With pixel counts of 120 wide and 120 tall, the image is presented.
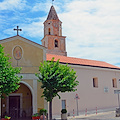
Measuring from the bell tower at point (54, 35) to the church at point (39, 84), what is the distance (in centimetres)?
874

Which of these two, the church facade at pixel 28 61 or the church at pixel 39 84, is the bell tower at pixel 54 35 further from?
the church facade at pixel 28 61

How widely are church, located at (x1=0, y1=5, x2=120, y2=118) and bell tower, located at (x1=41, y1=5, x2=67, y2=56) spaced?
344 inches

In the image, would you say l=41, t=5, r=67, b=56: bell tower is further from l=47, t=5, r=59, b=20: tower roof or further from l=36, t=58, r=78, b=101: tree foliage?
l=36, t=58, r=78, b=101: tree foliage

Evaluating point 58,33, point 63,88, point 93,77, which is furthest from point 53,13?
point 63,88

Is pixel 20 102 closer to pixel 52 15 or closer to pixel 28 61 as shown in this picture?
pixel 28 61

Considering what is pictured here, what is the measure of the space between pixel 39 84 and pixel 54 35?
15722mm

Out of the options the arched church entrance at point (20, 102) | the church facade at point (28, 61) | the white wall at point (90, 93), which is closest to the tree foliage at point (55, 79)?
the church facade at point (28, 61)

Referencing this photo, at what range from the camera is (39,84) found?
62.3ft

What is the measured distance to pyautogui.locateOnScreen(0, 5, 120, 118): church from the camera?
18812 mm

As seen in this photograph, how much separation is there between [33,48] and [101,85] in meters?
10.8

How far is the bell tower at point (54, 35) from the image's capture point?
33.1 metres

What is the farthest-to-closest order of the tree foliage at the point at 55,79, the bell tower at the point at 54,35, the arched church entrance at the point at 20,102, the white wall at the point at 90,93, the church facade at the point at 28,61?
the bell tower at the point at 54,35
the white wall at the point at 90,93
the arched church entrance at the point at 20,102
the church facade at the point at 28,61
the tree foliage at the point at 55,79

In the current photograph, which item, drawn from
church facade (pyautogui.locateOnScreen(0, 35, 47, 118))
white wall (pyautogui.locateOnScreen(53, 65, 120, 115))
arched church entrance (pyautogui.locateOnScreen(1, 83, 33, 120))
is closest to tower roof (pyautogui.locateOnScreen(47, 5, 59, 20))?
white wall (pyautogui.locateOnScreen(53, 65, 120, 115))

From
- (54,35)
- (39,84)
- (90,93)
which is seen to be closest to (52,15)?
(54,35)
